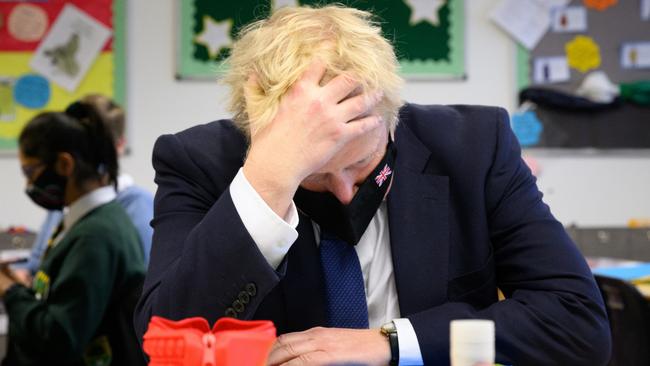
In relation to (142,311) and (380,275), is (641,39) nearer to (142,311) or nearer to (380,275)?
(380,275)

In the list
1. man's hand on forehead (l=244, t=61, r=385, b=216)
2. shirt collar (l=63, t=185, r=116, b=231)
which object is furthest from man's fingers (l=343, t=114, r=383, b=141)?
shirt collar (l=63, t=185, r=116, b=231)

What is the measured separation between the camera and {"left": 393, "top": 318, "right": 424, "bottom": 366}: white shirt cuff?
117 centimetres

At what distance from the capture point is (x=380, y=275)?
1.41 meters

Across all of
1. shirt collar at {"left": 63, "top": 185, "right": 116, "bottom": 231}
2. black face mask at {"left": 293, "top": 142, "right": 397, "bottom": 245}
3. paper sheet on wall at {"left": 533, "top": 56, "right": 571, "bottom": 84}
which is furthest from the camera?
paper sheet on wall at {"left": 533, "top": 56, "right": 571, "bottom": 84}

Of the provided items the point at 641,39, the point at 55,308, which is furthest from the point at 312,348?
the point at 641,39

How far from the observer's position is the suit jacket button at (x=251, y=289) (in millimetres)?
1071

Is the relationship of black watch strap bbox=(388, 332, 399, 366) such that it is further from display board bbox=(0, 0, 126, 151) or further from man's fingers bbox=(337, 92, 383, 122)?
display board bbox=(0, 0, 126, 151)

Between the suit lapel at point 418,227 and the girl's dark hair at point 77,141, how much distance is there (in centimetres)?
152

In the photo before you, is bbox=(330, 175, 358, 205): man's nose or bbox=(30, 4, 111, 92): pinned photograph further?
bbox=(30, 4, 111, 92): pinned photograph

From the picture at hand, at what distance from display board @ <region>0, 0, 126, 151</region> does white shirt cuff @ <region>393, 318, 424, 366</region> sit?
3.69m

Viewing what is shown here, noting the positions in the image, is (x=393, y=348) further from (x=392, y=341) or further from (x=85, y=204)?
(x=85, y=204)

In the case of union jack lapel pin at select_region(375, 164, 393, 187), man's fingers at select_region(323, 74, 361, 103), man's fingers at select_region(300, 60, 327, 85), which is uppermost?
man's fingers at select_region(300, 60, 327, 85)

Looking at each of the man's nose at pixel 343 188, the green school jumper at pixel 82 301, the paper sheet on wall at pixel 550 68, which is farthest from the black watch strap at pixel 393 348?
the paper sheet on wall at pixel 550 68

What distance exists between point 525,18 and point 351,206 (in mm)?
3730
